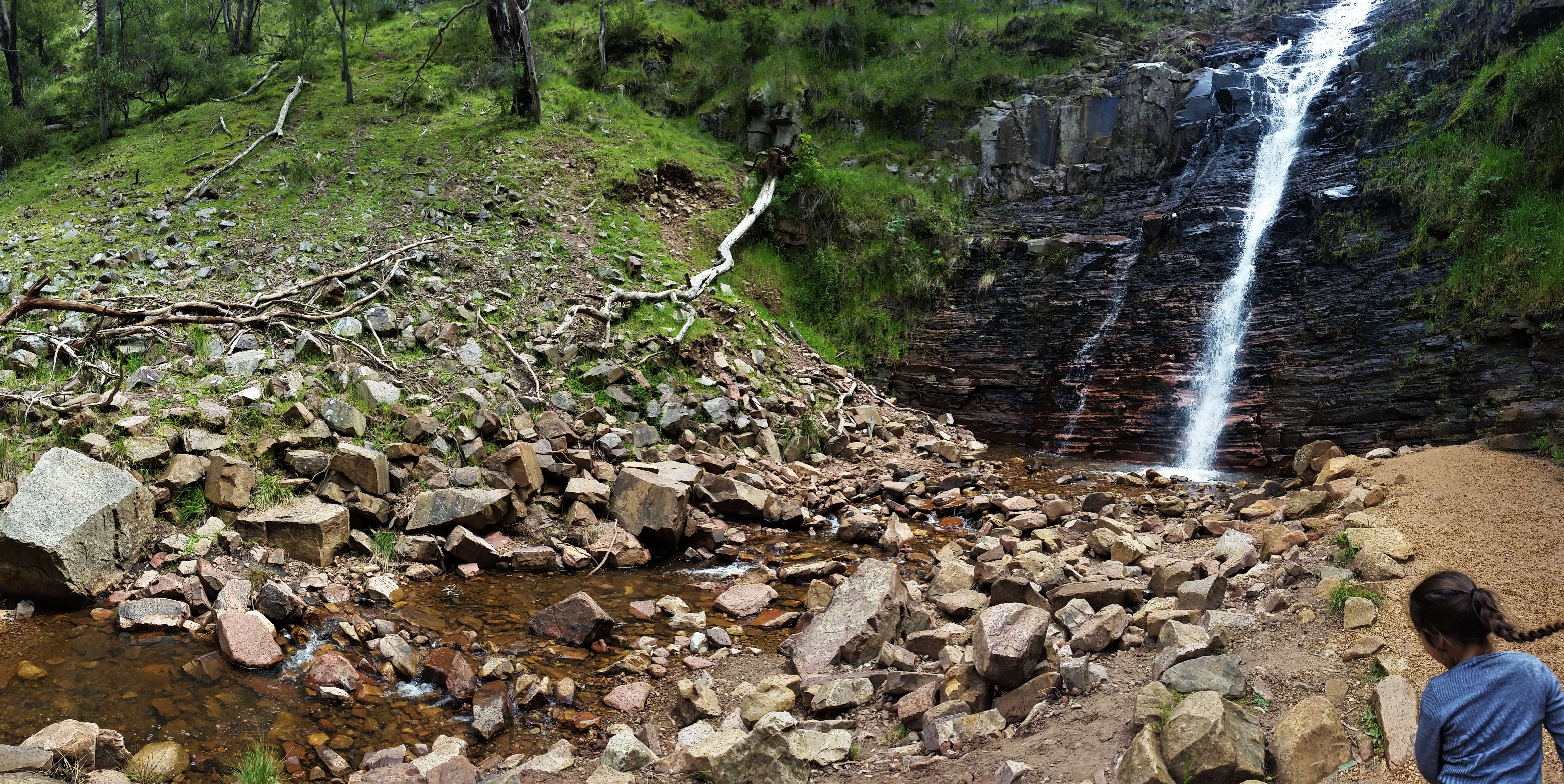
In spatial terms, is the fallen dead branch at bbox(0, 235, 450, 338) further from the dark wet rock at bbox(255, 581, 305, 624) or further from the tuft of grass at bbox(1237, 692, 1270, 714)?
the tuft of grass at bbox(1237, 692, 1270, 714)

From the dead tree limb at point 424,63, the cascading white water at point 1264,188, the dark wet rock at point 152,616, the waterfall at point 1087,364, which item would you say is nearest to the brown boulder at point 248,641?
the dark wet rock at point 152,616

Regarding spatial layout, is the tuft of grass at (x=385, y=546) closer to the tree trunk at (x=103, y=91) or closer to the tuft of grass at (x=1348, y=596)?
the tuft of grass at (x=1348, y=596)

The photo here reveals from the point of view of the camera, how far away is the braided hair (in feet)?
7.94

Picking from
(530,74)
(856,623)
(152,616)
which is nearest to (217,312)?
(152,616)

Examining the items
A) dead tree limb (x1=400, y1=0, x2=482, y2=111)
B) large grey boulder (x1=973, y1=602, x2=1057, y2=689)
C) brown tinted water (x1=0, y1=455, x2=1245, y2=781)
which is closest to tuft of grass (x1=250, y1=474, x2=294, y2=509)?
brown tinted water (x1=0, y1=455, x2=1245, y2=781)

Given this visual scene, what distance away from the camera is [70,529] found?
523cm

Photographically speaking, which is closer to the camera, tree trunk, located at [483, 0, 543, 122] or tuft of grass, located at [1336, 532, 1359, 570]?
tuft of grass, located at [1336, 532, 1359, 570]

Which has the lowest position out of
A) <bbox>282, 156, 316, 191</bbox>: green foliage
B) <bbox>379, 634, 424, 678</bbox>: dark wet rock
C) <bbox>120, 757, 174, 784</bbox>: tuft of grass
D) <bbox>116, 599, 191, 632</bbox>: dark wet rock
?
<bbox>379, 634, 424, 678</bbox>: dark wet rock

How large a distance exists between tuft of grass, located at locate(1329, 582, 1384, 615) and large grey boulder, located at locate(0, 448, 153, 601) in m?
7.86

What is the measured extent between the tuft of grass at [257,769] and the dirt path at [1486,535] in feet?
16.5

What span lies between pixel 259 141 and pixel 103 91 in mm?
4496

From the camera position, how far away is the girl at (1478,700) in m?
2.38

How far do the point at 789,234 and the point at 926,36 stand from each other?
10.5 metres

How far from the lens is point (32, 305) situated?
625 centimetres
